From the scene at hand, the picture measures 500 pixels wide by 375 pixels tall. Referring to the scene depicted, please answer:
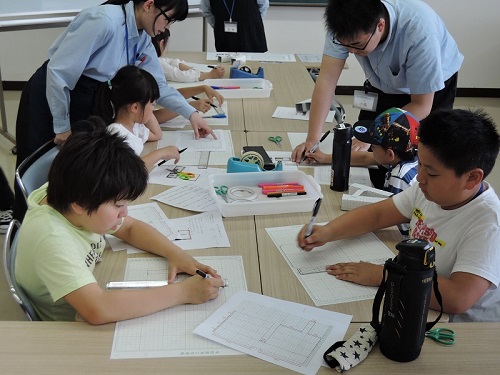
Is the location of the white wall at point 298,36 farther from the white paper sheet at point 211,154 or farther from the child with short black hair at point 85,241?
the child with short black hair at point 85,241

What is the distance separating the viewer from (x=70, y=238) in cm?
130

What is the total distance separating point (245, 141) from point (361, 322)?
131 centimetres

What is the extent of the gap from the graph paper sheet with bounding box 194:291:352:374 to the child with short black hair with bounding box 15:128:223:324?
0.09 metres

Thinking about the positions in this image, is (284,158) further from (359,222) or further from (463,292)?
(463,292)

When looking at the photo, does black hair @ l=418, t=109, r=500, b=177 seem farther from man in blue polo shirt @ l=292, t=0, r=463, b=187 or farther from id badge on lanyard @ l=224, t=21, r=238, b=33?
id badge on lanyard @ l=224, t=21, r=238, b=33

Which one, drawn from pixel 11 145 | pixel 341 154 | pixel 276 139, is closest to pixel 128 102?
pixel 276 139

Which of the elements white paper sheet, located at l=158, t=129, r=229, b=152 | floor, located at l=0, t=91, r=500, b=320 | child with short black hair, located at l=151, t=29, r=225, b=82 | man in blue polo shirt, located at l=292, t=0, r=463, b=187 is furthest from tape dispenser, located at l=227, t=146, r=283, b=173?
child with short black hair, located at l=151, t=29, r=225, b=82

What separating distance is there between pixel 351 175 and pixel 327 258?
25.7 inches

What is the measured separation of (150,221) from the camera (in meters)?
1.69

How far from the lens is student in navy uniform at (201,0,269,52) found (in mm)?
4195

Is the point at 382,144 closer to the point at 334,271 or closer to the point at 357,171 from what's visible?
the point at 357,171

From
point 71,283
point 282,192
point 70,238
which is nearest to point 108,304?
point 71,283

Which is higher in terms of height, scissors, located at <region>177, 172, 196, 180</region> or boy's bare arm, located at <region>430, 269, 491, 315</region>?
boy's bare arm, located at <region>430, 269, 491, 315</region>

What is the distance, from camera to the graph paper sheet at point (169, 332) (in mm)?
1117
